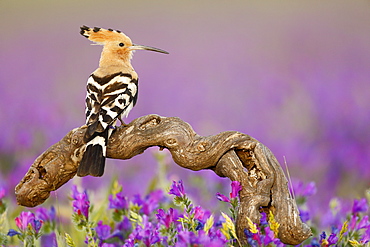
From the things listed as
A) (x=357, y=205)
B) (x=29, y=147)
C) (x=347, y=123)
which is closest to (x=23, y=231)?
(x=357, y=205)

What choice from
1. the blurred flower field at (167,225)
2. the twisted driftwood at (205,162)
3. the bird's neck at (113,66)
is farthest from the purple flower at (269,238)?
the bird's neck at (113,66)

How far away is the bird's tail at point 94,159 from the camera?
3.91 feet

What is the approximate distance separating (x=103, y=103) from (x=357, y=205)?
727 millimetres

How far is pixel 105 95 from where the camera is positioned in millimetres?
1355

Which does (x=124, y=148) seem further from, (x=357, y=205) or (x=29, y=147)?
(x=29, y=147)

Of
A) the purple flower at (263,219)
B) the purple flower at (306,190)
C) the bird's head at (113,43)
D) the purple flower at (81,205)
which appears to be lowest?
the purple flower at (81,205)

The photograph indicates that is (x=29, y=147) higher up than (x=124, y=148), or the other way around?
(x=124, y=148)

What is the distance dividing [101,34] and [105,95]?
0.35 meters

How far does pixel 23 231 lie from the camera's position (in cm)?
116

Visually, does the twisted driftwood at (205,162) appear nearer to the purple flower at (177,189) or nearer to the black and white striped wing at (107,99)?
the black and white striped wing at (107,99)

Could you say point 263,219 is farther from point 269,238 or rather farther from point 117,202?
point 117,202

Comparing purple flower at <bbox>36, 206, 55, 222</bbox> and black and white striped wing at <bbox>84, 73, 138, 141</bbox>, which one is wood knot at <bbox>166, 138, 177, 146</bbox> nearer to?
black and white striped wing at <bbox>84, 73, 138, 141</bbox>

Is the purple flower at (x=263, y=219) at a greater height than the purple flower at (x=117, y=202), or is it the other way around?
the purple flower at (x=263, y=219)

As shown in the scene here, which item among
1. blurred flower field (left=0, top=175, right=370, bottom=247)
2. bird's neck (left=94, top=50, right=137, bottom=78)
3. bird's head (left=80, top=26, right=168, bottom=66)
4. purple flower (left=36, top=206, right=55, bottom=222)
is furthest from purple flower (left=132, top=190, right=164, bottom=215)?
bird's head (left=80, top=26, right=168, bottom=66)
